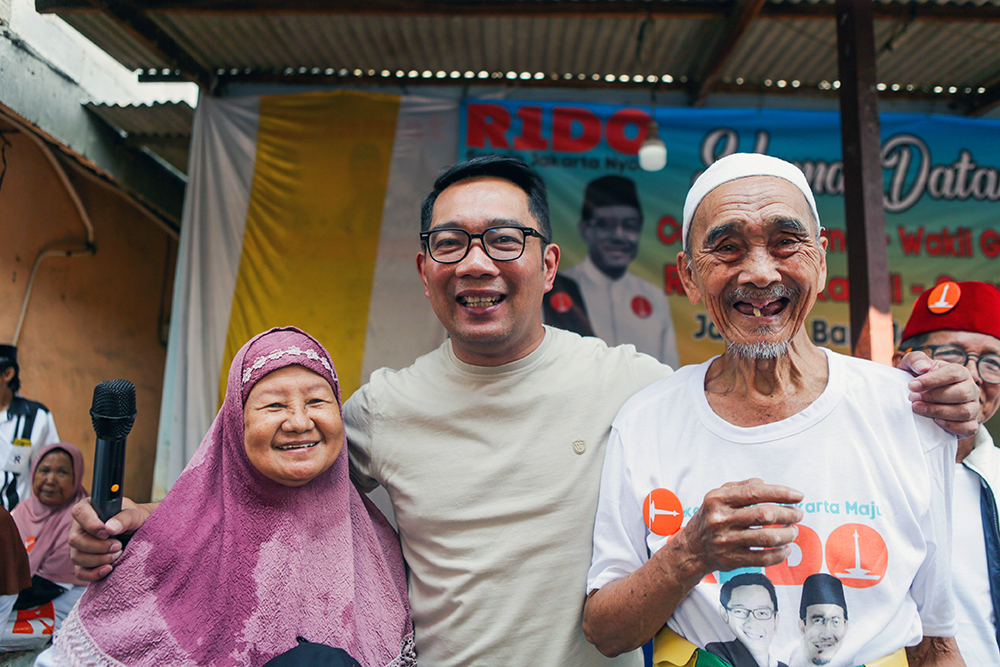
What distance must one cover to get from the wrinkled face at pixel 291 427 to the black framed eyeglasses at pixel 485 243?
549mm

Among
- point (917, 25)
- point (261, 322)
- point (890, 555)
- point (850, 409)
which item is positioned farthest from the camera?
point (261, 322)

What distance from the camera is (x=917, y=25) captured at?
4469 millimetres

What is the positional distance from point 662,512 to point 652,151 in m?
3.57

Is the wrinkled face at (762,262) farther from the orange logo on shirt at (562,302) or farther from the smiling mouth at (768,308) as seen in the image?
the orange logo on shirt at (562,302)

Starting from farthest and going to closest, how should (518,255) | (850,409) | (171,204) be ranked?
(171,204) < (518,255) < (850,409)

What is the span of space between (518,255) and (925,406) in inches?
44.7

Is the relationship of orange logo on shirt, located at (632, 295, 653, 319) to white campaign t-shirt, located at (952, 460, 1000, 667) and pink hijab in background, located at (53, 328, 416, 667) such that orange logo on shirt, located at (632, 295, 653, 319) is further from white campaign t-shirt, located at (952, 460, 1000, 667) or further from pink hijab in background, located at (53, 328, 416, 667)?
pink hijab in background, located at (53, 328, 416, 667)

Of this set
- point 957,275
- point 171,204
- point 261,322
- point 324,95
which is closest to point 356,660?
point 261,322

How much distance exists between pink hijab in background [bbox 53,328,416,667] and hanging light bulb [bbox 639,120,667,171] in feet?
11.1

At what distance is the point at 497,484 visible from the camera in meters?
1.88

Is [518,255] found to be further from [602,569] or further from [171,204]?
[171,204]

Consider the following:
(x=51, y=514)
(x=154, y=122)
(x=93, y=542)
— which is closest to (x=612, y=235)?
(x=93, y=542)

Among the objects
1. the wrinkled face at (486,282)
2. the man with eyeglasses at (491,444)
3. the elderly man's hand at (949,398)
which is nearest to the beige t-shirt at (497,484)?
the man with eyeglasses at (491,444)

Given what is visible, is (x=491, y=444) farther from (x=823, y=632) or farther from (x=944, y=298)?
(x=944, y=298)
